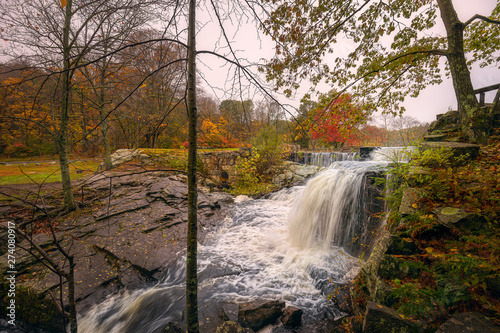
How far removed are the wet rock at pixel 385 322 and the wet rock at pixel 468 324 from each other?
1.00 feet

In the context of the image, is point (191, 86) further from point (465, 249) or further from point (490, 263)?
point (465, 249)

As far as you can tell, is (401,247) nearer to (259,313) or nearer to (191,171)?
(259,313)

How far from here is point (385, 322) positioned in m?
2.14

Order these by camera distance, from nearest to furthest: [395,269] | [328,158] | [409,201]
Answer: [395,269] → [409,201] → [328,158]

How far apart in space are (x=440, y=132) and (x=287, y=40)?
19.0ft

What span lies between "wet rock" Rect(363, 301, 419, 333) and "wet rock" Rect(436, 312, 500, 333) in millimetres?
306

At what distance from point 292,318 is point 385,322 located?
1.61m

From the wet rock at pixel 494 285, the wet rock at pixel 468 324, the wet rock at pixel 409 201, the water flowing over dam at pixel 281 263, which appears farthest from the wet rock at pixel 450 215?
the water flowing over dam at pixel 281 263

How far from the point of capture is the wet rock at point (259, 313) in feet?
10.3

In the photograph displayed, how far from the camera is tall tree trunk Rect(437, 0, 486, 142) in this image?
15.2ft

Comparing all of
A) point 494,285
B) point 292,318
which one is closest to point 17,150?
point 292,318

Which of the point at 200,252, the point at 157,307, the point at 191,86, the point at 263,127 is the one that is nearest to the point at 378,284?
the point at 191,86

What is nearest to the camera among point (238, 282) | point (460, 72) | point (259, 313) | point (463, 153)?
point (259, 313)

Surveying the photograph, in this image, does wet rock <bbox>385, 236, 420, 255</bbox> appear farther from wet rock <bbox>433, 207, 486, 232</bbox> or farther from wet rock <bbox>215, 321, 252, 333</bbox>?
wet rock <bbox>215, 321, 252, 333</bbox>
